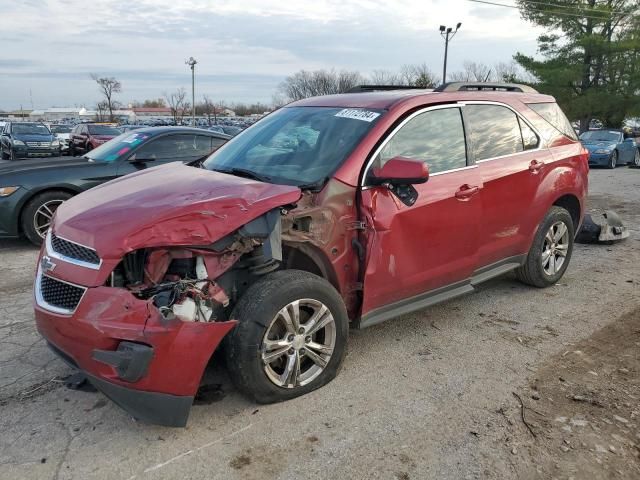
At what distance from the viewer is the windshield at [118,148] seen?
7365 mm

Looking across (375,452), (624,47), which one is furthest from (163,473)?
(624,47)

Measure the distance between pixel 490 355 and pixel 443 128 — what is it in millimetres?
1714

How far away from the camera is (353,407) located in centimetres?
312

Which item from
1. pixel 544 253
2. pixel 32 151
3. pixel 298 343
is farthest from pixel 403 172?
pixel 32 151

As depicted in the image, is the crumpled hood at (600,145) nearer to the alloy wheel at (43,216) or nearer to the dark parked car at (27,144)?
the alloy wheel at (43,216)

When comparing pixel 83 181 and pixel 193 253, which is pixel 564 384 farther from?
pixel 83 181

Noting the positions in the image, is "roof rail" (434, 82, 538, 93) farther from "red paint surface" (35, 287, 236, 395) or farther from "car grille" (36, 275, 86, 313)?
"car grille" (36, 275, 86, 313)

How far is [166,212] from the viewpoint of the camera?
280 cm

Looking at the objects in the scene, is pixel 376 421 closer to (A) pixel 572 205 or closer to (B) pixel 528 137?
(B) pixel 528 137

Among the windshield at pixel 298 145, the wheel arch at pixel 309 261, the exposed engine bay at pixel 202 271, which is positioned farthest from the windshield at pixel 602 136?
the exposed engine bay at pixel 202 271

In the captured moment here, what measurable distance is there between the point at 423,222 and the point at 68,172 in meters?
5.23

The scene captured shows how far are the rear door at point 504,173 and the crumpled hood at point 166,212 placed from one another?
1847mm

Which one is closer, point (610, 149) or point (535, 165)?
point (535, 165)

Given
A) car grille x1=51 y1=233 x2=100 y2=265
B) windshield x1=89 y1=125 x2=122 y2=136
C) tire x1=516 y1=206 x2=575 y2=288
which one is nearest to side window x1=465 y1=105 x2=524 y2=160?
tire x1=516 y1=206 x2=575 y2=288
